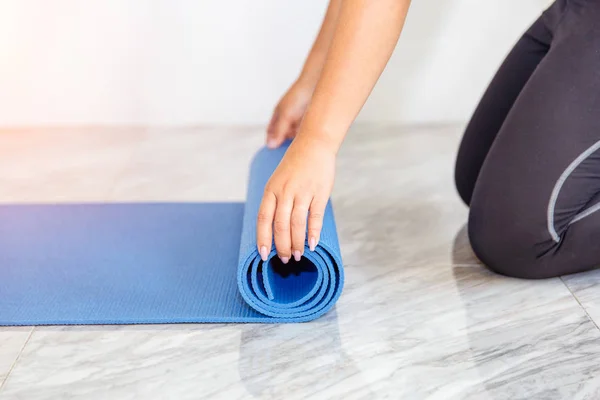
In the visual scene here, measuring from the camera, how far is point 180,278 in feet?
5.00

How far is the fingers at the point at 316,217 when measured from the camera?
1.23 m

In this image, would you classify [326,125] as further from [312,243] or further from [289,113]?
[289,113]

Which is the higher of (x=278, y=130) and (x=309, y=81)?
(x=309, y=81)

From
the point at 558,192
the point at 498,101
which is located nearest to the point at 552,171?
the point at 558,192

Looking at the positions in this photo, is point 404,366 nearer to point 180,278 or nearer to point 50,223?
point 180,278

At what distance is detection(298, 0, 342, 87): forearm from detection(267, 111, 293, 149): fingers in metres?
0.10

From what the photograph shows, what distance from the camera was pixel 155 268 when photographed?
157 cm

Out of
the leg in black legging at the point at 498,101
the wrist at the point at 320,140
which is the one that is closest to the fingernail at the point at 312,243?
the wrist at the point at 320,140

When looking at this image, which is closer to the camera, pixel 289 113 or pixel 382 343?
pixel 382 343

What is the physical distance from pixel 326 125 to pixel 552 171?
50 cm

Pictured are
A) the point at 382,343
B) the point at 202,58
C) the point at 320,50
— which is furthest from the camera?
the point at 202,58

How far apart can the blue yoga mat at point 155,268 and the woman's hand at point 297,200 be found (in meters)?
0.06

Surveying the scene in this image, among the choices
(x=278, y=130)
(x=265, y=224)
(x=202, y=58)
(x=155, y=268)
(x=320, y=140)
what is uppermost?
(x=320, y=140)

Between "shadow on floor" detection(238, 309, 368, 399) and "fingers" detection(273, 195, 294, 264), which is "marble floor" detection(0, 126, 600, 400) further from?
"fingers" detection(273, 195, 294, 264)
